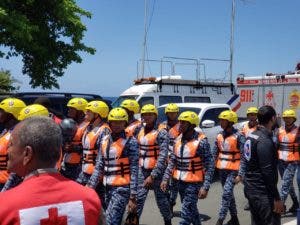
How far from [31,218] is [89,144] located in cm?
482

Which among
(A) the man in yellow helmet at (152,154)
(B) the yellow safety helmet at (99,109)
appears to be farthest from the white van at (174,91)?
(B) the yellow safety helmet at (99,109)

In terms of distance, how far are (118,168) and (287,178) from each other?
3.83m

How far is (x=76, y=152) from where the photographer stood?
7.41m

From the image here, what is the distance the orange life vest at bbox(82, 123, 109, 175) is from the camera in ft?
22.7

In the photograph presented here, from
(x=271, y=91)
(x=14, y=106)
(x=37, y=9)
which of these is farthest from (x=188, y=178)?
(x=37, y=9)

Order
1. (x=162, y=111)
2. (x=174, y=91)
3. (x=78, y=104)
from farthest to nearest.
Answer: (x=174, y=91) → (x=162, y=111) → (x=78, y=104)

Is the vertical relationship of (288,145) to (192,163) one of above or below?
below

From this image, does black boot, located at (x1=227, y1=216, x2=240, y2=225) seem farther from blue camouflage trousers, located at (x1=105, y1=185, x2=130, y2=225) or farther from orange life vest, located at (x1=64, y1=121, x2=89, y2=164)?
orange life vest, located at (x1=64, y1=121, x2=89, y2=164)

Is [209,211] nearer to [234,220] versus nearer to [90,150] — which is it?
[234,220]

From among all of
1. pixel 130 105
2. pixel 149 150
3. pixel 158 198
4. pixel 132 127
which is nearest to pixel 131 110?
pixel 130 105

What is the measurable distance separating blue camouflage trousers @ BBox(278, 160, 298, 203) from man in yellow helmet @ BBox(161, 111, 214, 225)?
8.00 feet

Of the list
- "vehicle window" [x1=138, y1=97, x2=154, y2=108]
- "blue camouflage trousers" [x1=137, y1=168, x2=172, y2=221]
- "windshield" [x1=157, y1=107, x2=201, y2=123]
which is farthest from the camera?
"vehicle window" [x1=138, y1=97, x2=154, y2=108]

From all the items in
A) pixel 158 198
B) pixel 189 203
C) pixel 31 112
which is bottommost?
pixel 158 198

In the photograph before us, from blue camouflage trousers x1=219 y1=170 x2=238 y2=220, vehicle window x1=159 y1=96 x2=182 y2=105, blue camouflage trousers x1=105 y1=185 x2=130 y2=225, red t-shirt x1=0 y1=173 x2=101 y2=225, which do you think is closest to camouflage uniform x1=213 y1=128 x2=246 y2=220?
blue camouflage trousers x1=219 y1=170 x2=238 y2=220
